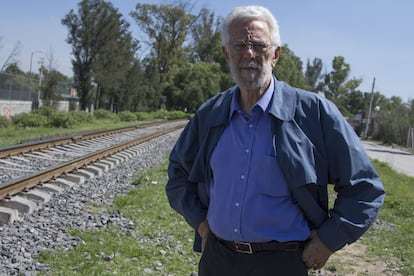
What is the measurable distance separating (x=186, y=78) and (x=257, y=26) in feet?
236

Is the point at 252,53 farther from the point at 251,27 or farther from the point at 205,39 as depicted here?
the point at 205,39

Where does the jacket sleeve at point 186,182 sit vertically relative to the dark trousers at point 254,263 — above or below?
above

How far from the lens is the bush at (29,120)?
984 inches

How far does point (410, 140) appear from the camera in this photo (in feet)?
151

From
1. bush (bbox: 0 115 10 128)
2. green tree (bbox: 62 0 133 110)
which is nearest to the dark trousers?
bush (bbox: 0 115 10 128)

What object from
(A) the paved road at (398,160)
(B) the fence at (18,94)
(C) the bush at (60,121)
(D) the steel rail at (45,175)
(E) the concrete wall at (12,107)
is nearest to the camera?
(D) the steel rail at (45,175)

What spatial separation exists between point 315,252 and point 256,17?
120 cm

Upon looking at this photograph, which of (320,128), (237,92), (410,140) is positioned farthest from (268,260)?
(410,140)

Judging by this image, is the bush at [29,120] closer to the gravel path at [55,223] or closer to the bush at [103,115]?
the bush at [103,115]

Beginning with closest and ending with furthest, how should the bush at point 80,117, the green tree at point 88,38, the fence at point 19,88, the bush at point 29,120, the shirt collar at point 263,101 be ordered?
the shirt collar at point 263,101 < the bush at point 29,120 < the bush at point 80,117 < the fence at point 19,88 < the green tree at point 88,38

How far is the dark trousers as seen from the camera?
2627 mm

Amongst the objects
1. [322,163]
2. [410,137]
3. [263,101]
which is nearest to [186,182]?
[263,101]

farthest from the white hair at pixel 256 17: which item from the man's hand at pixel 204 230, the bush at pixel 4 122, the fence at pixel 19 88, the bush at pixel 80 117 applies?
the fence at pixel 19 88

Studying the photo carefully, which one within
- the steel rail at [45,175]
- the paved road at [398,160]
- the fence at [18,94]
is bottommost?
the paved road at [398,160]
